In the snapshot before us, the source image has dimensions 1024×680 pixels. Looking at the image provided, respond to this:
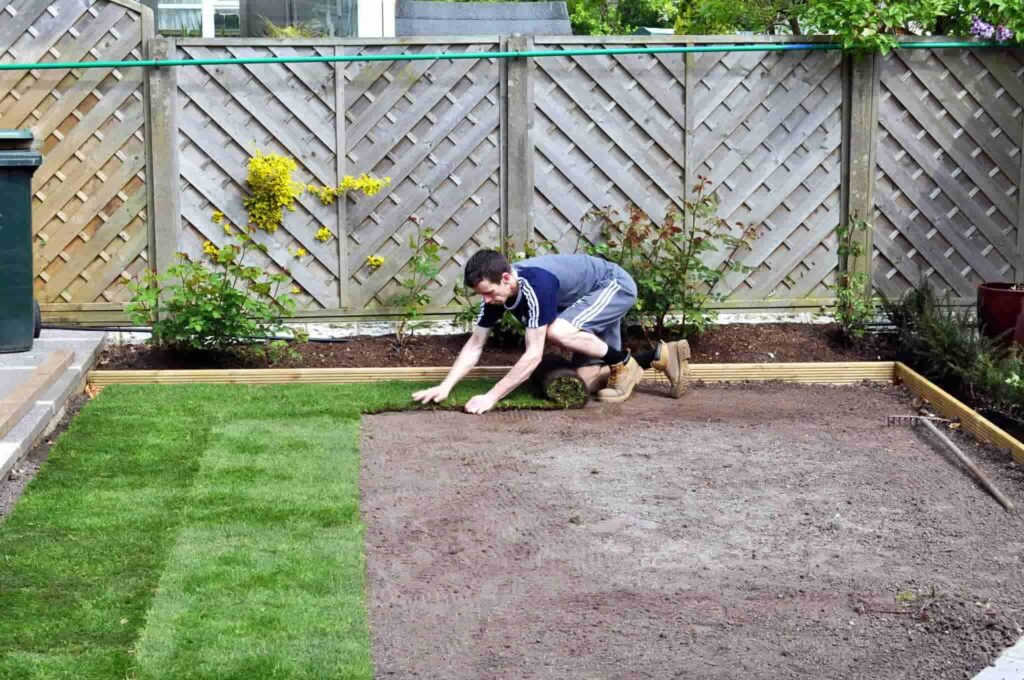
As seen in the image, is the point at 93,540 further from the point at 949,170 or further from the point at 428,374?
the point at 949,170

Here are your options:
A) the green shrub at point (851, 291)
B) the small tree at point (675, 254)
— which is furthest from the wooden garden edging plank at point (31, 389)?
the green shrub at point (851, 291)

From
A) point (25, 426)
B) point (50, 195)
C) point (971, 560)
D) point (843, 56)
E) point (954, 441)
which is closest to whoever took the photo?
point (971, 560)

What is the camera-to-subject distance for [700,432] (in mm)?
6727

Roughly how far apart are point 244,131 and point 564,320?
2.68 meters

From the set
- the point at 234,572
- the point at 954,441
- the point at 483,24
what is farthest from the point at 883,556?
the point at 483,24

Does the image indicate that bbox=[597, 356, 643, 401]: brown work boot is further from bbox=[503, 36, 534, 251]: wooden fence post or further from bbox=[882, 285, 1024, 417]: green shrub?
bbox=[882, 285, 1024, 417]: green shrub

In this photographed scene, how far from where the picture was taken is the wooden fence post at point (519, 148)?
28.5 feet

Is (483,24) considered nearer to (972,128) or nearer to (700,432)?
(972,128)

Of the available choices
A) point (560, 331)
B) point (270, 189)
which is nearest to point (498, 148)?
point (270, 189)

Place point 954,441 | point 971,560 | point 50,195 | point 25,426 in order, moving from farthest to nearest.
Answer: point 50,195
point 954,441
point 25,426
point 971,560

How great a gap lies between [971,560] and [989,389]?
7.75ft

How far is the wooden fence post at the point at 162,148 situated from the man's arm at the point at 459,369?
2.32 metres

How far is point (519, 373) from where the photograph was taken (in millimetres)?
6812

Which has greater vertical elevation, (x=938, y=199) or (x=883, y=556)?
(x=938, y=199)
